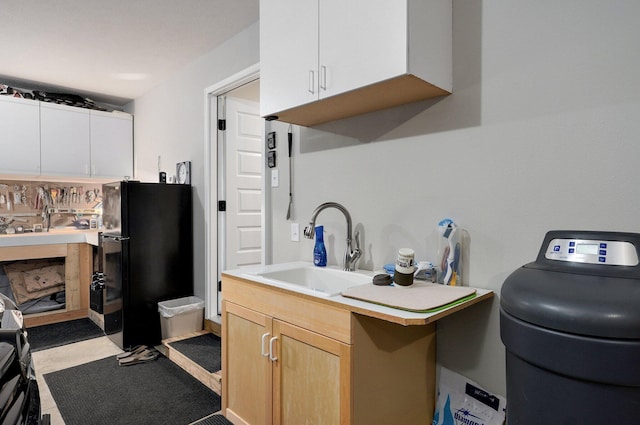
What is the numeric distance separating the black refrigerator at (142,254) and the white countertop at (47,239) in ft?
1.85

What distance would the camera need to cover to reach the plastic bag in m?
1.48

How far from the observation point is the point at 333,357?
137 centimetres

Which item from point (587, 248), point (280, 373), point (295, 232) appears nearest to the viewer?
point (587, 248)

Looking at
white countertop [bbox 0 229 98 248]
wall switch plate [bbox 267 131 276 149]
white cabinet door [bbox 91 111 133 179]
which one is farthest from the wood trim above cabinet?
white cabinet door [bbox 91 111 133 179]

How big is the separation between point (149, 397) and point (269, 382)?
3.68ft

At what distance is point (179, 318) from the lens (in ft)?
10.1

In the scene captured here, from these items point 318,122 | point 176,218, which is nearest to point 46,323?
point 176,218

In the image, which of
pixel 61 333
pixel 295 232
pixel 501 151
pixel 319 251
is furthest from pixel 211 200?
pixel 501 151

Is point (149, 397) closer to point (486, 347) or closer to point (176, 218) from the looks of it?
point (176, 218)

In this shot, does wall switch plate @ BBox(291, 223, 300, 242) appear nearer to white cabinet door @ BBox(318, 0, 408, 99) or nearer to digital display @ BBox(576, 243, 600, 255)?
white cabinet door @ BBox(318, 0, 408, 99)

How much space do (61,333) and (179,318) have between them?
1341 mm

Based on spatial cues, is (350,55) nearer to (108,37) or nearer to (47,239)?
(108,37)

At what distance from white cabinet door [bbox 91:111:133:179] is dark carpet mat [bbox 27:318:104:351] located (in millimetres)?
1685

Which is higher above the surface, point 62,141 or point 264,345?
point 62,141
